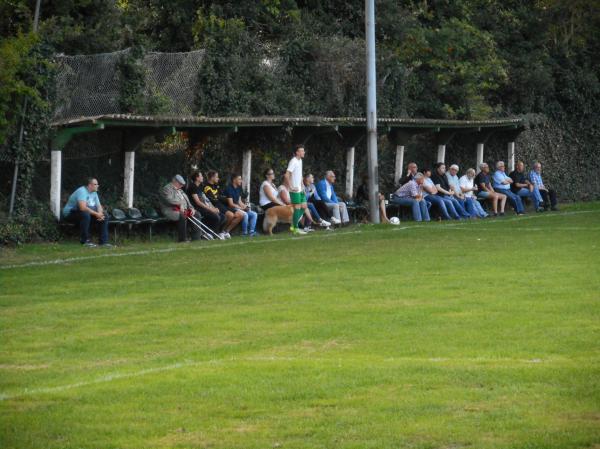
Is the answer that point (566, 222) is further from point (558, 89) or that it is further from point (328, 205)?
point (558, 89)

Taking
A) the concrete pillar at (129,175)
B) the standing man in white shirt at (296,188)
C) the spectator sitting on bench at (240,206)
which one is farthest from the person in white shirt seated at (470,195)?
the concrete pillar at (129,175)

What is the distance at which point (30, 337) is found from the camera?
43.8 ft

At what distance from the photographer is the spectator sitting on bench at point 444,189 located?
117ft

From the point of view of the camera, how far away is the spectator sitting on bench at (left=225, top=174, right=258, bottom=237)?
29016 mm

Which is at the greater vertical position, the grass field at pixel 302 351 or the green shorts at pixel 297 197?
the green shorts at pixel 297 197

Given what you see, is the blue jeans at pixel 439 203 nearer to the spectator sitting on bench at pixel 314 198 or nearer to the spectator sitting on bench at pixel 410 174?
the spectator sitting on bench at pixel 410 174

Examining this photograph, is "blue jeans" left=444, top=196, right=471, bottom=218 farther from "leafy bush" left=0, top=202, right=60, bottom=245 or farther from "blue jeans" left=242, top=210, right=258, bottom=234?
"leafy bush" left=0, top=202, right=60, bottom=245

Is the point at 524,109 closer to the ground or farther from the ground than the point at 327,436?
farther from the ground

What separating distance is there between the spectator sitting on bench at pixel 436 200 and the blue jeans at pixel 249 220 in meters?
7.20

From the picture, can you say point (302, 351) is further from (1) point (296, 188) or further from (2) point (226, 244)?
(1) point (296, 188)

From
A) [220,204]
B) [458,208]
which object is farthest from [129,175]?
[458,208]

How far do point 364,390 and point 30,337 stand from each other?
4.59 metres

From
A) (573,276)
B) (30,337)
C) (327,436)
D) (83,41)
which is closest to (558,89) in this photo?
(83,41)

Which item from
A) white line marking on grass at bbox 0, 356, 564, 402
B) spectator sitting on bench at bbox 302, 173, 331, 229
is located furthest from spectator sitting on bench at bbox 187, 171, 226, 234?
white line marking on grass at bbox 0, 356, 564, 402
